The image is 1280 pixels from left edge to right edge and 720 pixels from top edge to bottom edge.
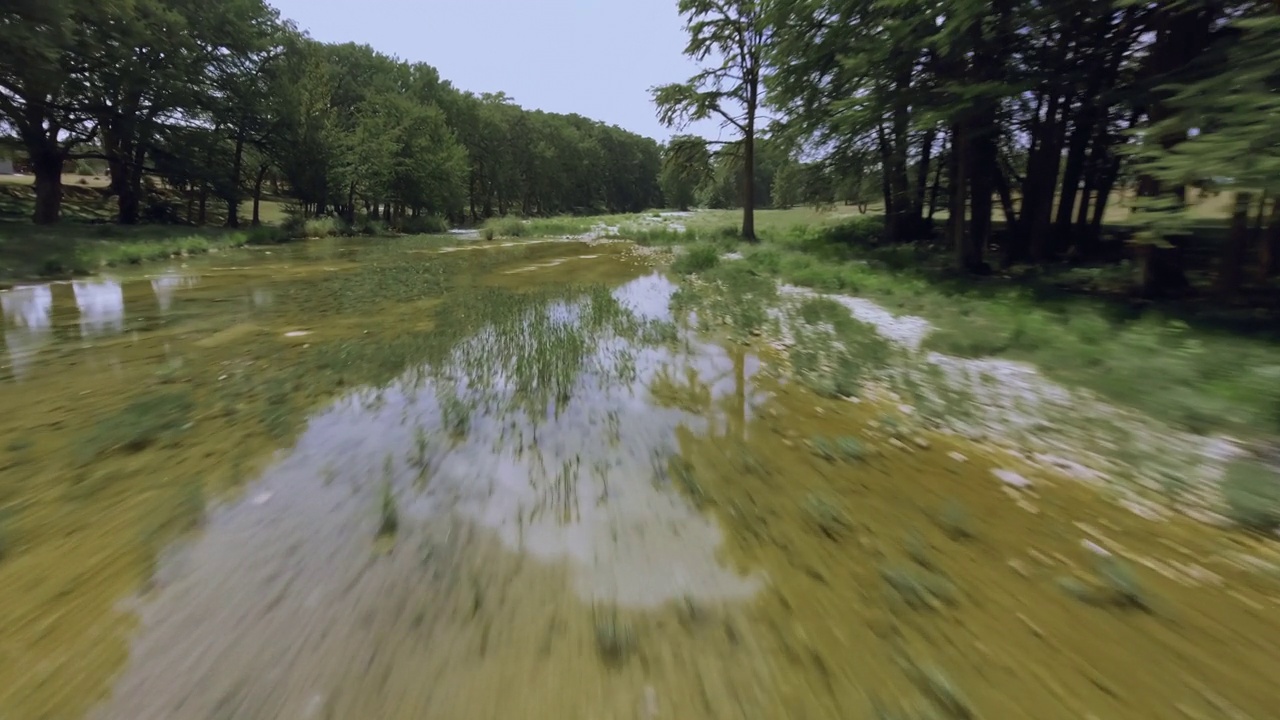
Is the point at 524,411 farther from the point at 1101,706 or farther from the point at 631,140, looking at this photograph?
the point at 631,140

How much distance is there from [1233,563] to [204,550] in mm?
6283

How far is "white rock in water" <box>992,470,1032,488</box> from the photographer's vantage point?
4.92 m

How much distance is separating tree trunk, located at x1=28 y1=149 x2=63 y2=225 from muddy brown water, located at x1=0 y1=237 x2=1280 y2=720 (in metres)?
30.1

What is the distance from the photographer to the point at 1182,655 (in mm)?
2930

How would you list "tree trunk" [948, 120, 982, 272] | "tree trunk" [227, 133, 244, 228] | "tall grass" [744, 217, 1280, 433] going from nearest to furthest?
"tall grass" [744, 217, 1280, 433], "tree trunk" [948, 120, 982, 272], "tree trunk" [227, 133, 244, 228]

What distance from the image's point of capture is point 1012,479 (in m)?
5.02

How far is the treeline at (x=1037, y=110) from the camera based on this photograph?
8805mm

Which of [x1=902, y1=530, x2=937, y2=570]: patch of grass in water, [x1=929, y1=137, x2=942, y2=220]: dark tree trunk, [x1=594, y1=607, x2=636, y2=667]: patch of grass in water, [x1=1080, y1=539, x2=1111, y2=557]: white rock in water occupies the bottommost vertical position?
[x1=594, y1=607, x2=636, y2=667]: patch of grass in water

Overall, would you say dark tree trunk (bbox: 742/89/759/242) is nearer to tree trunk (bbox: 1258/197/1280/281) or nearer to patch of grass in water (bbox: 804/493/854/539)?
tree trunk (bbox: 1258/197/1280/281)

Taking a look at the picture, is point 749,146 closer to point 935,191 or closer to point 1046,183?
point 935,191

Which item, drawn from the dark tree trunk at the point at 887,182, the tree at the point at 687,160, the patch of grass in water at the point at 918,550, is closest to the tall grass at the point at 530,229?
the tree at the point at 687,160

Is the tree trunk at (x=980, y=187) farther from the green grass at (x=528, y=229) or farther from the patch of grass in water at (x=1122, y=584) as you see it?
the green grass at (x=528, y=229)

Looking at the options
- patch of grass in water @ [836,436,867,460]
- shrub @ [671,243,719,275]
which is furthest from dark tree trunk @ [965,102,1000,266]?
patch of grass in water @ [836,436,867,460]

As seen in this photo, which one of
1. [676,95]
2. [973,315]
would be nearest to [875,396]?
[973,315]
